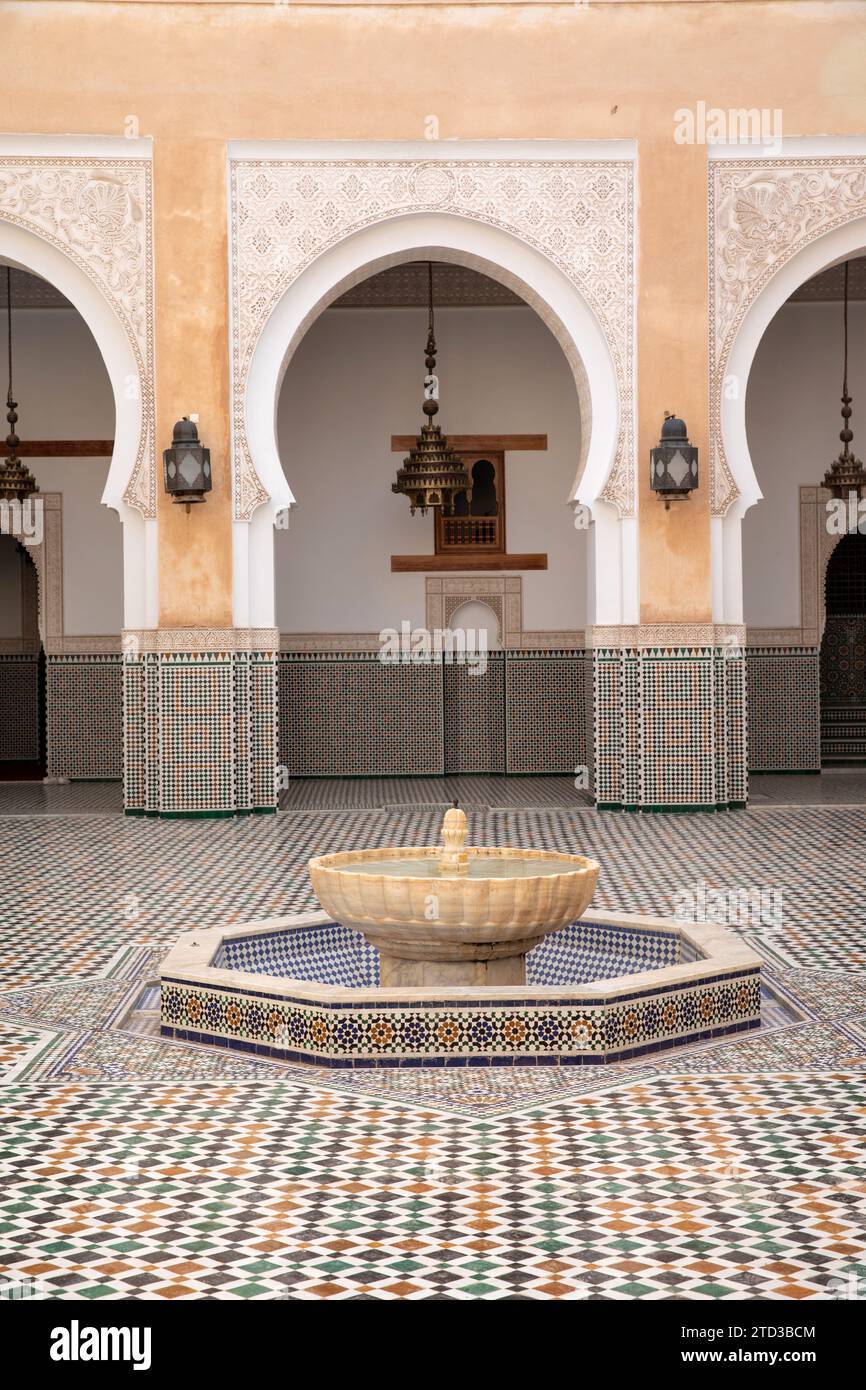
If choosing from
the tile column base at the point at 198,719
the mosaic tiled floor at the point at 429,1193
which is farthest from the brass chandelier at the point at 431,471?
the mosaic tiled floor at the point at 429,1193

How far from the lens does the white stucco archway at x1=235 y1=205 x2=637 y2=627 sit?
234 inches

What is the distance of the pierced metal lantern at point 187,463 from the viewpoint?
18.7ft

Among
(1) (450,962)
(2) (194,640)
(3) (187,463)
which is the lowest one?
(1) (450,962)

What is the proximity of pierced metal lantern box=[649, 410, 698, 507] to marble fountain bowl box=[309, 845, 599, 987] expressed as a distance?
3.11 metres

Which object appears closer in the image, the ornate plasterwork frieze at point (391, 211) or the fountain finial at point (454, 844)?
the fountain finial at point (454, 844)

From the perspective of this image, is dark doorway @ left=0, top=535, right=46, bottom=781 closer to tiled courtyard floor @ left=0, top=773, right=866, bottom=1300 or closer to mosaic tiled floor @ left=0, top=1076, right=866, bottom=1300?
tiled courtyard floor @ left=0, top=773, right=866, bottom=1300

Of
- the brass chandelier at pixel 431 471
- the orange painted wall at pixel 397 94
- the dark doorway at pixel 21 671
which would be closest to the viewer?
the orange painted wall at pixel 397 94

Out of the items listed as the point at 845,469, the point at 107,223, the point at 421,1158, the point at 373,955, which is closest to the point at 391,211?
the point at 107,223

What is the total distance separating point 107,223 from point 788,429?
10.9 feet

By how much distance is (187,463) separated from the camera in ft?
18.7

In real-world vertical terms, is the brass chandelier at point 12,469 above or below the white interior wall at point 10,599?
above

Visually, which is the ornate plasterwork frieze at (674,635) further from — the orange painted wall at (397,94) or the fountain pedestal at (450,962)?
the fountain pedestal at (450,962)

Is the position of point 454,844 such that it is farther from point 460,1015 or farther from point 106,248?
point 106,248
